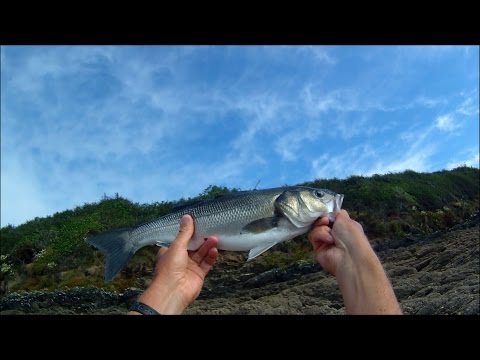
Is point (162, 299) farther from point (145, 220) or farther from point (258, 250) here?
point (145, 220)

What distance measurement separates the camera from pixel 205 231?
4754 mm

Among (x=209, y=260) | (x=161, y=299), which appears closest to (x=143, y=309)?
(x=161, y=299)

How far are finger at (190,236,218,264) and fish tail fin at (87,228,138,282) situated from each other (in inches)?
39.5

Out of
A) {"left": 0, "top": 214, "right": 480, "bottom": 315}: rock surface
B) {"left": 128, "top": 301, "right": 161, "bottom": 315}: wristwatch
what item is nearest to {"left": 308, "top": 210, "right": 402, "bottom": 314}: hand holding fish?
{"left": 128, "top": 301, "right": 161, "bottom": 315}: wristwatch

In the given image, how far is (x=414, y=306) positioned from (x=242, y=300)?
13.4ft

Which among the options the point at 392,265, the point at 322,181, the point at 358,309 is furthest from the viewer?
the point at 322,181

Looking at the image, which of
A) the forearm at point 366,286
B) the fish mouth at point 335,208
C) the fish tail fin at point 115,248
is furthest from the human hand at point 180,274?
the forearm at point 366,286

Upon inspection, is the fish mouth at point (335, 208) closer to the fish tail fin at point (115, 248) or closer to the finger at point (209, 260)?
the finger at point (209, 260)

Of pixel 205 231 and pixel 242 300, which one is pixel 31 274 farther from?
pixel 205 231

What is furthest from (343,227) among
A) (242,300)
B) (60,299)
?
(60,299)

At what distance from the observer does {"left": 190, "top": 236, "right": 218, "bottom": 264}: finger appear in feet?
14.6

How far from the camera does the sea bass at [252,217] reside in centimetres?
477

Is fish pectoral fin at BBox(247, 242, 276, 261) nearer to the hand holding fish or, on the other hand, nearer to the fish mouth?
the hand holding fish

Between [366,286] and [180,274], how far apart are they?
156 cm
